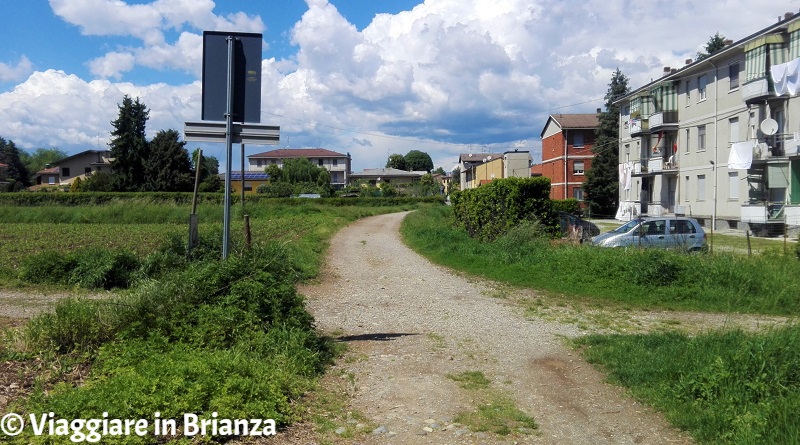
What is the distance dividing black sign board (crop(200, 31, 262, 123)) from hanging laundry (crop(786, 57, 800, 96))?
→ 92.1ft

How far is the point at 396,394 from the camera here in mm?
6348

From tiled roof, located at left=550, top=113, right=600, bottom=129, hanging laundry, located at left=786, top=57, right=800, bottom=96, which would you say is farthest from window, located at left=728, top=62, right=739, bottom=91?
tiled roof, located at left=550, top=113, right=600, bottom=129

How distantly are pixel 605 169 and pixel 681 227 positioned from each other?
40.0 meters

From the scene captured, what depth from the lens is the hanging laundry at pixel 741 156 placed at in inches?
1252

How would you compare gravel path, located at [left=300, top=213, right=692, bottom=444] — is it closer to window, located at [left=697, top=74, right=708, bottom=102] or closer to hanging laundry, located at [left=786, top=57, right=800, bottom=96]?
hanging laundry, located at [left=786, top=57, right=800, bottom=96]

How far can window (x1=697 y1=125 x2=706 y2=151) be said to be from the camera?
3903 cm

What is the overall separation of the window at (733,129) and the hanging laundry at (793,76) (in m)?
6.09

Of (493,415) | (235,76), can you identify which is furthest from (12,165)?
(493,415)

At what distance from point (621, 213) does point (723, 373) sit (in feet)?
149

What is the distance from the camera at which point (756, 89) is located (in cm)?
3141

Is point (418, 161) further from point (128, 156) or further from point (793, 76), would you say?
point (793, 76)

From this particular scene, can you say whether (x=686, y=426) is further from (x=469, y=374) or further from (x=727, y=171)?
(x=727, y=171)

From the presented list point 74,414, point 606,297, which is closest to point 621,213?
point 606,297

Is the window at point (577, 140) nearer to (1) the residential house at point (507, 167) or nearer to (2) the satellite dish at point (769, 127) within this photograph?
(1) the residential house at point (507, 167)
